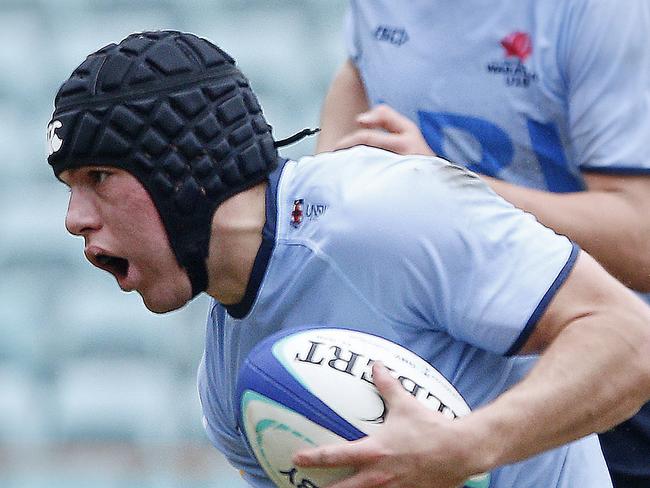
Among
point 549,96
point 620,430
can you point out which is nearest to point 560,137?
point 549,96

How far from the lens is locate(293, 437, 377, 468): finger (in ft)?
6.77

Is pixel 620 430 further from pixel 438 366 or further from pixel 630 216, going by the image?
pixel 438 366

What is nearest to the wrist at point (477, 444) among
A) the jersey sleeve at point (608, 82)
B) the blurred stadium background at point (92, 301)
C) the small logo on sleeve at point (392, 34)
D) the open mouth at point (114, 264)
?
the open mouth at point (114, 264)

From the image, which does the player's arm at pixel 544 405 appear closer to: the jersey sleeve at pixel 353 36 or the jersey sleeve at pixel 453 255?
the jersey sleeve at pixel 453 255

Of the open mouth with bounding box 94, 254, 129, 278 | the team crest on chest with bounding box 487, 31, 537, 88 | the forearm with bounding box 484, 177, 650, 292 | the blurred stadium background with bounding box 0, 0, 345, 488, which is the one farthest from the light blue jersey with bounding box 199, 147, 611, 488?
the blurred stadium background with bounding box 0, 0, 345, 488

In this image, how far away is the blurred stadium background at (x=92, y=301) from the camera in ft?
18.7

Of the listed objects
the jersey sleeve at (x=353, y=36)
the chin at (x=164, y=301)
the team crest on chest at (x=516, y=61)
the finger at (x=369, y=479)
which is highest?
the team crest on chest at (x=516, y=61)

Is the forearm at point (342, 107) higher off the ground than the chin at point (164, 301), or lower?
lower

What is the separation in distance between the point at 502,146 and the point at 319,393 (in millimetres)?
1052

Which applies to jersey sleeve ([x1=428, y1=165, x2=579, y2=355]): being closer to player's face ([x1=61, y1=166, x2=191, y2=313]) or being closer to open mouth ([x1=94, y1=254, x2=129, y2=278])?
player's face ([x1=61, y1=166, x2=191, y2=313])

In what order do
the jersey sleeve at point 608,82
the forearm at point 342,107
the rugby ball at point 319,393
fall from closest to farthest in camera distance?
the rugby ball at point 319,393
the jersey sleeve at point 608,82
the forearm at point 342,107

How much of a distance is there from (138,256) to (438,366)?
1.92 ft

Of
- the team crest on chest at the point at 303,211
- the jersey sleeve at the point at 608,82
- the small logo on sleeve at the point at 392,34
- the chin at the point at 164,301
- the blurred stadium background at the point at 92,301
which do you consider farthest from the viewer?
the blurred stadium background at the point at 92,301

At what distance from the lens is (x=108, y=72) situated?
255cm
